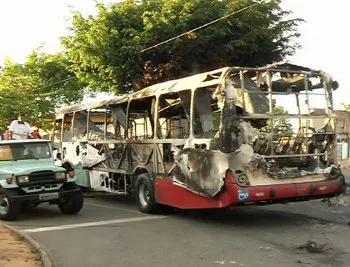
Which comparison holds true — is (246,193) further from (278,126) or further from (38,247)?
(38,247)

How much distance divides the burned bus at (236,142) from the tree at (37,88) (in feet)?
52.2

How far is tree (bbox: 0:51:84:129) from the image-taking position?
26.9 metres

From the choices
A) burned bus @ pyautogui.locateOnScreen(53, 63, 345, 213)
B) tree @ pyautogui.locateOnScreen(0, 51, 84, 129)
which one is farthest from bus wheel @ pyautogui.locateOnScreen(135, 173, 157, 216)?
tree @ pyautogui.locateOnScreen(0, 51, 84, 129)

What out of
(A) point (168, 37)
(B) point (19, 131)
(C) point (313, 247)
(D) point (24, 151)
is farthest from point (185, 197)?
(A) point (168, 37)

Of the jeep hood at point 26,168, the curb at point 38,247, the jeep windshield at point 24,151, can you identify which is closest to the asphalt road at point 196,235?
the curb at point 38,247

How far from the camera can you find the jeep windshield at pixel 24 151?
12.2 m

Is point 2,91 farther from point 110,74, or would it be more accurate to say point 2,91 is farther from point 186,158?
point 186,158

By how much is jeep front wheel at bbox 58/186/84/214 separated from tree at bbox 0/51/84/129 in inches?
596

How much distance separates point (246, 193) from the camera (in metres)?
9.23

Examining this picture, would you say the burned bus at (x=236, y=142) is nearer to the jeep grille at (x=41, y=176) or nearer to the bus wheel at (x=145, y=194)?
the bus wheel at (x=145, y=194)

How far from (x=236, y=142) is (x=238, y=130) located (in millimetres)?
209

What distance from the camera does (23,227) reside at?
10453 mm

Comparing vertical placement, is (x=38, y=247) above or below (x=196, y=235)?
above

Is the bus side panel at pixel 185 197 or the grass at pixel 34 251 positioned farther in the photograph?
the bus side panel at pixel 185 197
